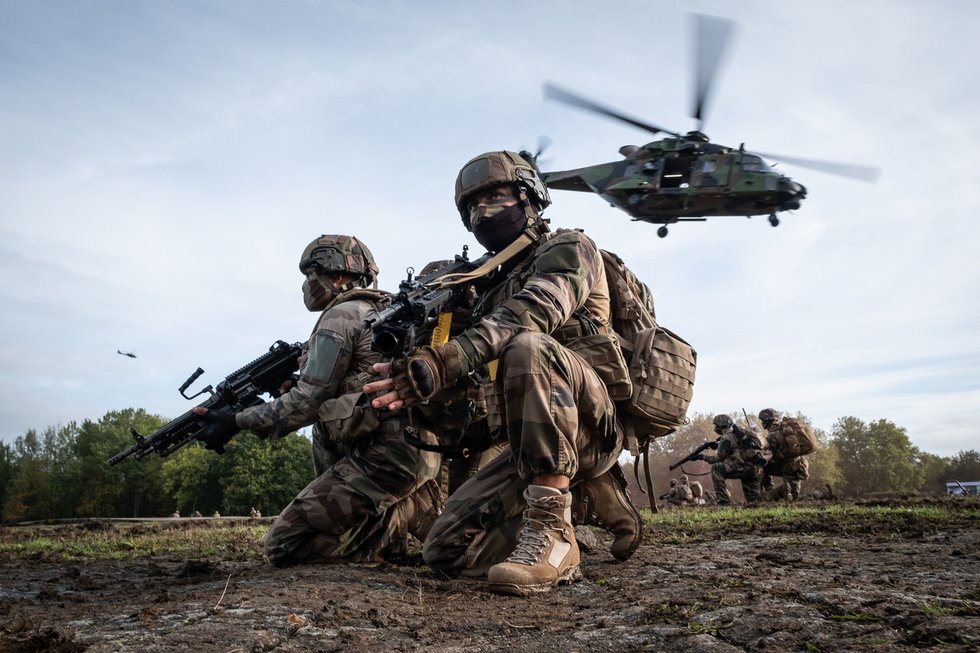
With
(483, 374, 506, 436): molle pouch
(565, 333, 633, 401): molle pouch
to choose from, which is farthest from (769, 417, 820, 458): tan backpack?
(483, 374, 506, 436): molle pouch

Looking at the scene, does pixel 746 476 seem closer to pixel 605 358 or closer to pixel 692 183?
pixel 692 183

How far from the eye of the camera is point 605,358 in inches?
158

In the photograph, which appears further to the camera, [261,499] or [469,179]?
[261,499]

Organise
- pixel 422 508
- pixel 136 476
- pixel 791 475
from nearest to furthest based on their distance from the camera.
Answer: pixel 422 508, pixel 791 475, pixel 136 476

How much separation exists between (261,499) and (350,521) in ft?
67.8

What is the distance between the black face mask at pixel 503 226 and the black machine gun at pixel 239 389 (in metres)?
2.56

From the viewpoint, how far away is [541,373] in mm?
3494

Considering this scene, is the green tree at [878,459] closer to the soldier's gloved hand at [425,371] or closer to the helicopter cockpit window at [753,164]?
the helicopter cockpit window at [753,164]

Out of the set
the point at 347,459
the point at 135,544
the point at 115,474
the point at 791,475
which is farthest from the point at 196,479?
the point at 347,459

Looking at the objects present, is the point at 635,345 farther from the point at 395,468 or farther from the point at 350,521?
the point at 350,521

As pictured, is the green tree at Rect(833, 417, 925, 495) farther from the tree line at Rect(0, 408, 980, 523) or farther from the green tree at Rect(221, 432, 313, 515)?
the green tree at Rect(221, 432, 313, 515)

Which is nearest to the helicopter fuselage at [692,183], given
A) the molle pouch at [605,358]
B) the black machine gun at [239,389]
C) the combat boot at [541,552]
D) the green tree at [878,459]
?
the black machine gun at [239,389]

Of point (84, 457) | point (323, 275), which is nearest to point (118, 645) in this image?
point (323, 275)

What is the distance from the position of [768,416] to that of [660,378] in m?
13.3
